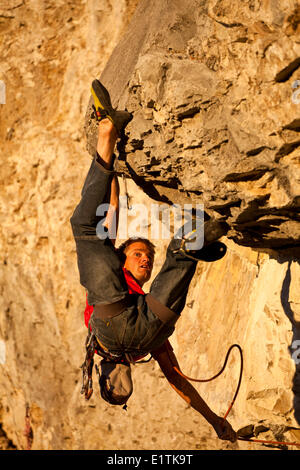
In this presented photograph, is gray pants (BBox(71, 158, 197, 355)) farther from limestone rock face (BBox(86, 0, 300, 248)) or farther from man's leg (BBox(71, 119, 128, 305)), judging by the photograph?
limestone rock face (BBox(86, 0, 300, 248))

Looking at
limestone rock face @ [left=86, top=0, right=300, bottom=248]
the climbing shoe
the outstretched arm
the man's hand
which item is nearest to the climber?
the climbing shoe

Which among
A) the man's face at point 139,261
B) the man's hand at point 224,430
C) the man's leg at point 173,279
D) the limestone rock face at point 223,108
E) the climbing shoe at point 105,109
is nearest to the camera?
the limestone rock face at point 223,108

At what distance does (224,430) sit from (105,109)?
5.41ft

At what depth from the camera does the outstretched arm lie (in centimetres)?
269

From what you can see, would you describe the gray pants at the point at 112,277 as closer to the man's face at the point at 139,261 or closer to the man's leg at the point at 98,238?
the man's leg at the point at 98,238

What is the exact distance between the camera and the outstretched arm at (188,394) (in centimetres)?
269

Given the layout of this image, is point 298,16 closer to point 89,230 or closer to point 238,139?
point 238,139

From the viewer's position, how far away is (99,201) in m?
2.02

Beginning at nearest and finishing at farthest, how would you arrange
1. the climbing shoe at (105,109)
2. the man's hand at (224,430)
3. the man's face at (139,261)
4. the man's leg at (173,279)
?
the climbing shoe at (105,109) → the man's leg at (173,279) → the man's face at (139,261) → the man's hand at (224,430)

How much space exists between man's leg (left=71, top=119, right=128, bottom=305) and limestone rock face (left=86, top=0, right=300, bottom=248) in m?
0.13

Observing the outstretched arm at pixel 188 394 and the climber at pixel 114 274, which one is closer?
the climber at pixel 114 274

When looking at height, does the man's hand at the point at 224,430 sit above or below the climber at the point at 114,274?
below

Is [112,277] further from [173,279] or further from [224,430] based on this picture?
[224,430]

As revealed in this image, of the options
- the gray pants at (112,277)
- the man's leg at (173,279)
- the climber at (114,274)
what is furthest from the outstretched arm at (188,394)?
the man's leg at (173,279)
